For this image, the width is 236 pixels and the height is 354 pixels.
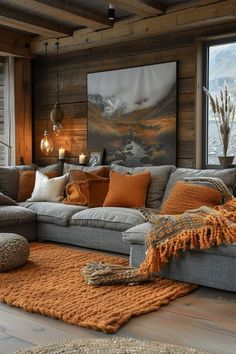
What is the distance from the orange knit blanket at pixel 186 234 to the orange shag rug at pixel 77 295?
217mm

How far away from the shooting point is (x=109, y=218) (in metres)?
4.13

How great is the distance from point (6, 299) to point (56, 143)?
3460 millimetres

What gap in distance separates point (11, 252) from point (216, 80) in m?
2.84

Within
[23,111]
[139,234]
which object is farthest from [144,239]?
[23,111]

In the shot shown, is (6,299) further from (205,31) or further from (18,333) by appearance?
(205,31)

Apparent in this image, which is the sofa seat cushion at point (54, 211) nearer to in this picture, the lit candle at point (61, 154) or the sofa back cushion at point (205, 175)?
the sofa back cushion at point (205, 175)

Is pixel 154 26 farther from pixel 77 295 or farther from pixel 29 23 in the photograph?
pixel 77 295

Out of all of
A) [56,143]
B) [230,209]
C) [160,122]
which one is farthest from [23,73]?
[230,209]

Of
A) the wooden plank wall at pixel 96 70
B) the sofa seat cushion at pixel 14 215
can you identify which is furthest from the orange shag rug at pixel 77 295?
the wooden plank wall at pixel 96 70

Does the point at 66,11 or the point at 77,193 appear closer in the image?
the point at 66,11

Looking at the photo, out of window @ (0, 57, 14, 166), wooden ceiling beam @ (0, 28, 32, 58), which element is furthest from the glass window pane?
window @ (0, 57, 14, 166)

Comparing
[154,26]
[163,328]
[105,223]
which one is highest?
[154,26]

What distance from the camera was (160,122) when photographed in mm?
5137

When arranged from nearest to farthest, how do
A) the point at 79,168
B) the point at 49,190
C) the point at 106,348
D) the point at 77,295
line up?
the point at 106,348 → the point at 77,295 → the point at 49,190 → the point at 79,168
